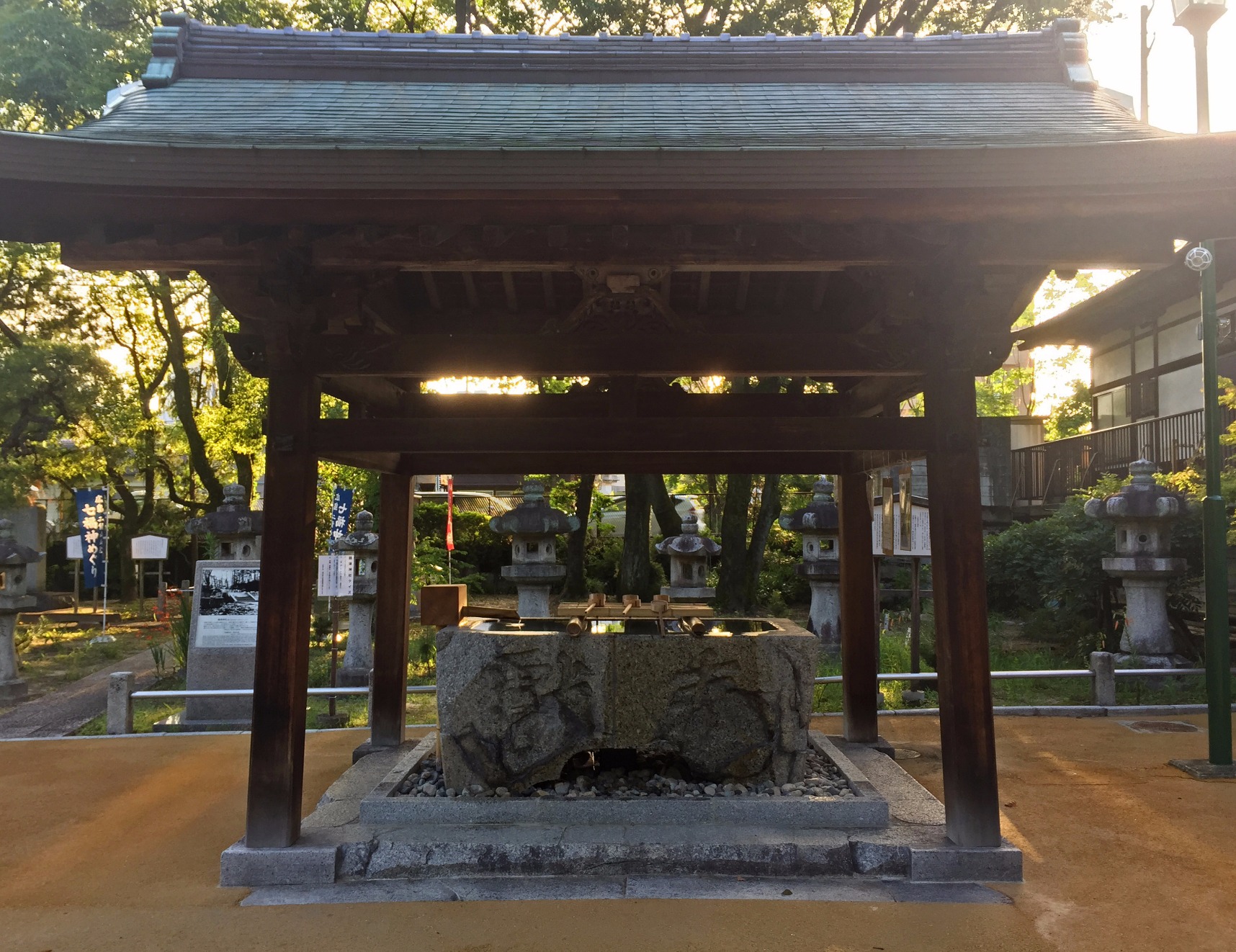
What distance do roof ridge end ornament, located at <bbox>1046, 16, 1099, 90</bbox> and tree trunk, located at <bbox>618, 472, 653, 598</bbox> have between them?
10.8 meters

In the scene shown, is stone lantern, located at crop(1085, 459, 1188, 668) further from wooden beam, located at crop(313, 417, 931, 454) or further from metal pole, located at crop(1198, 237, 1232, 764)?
wooden beam, located at crop(313, 417, 931, 454)

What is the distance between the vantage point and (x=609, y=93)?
18.2 ft

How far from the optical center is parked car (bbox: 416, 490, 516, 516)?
24.7 metres

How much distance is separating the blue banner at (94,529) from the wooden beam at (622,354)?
1277cm

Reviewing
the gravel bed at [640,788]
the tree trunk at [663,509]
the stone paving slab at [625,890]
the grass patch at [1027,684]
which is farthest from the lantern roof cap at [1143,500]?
the tree trunk at [663,509]

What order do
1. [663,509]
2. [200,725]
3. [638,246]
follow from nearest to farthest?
[638,246] → [200,725] → [663,509]

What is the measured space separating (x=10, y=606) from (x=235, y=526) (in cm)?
291

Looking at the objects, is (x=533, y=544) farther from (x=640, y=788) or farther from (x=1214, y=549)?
(x=1214, y=549)

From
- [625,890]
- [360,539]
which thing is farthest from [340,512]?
[625,890]

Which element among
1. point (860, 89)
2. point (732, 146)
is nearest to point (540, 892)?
point (732, 146)

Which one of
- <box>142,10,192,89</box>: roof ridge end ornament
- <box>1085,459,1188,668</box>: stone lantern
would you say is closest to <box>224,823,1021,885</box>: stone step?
<box>142,10,192,89</box>: roof ridge end ornament

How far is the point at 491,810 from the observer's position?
487 centimetres

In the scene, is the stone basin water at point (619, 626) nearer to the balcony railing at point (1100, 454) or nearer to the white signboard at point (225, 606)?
the white signboard at point (225, 606)

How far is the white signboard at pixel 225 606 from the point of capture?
984cm
